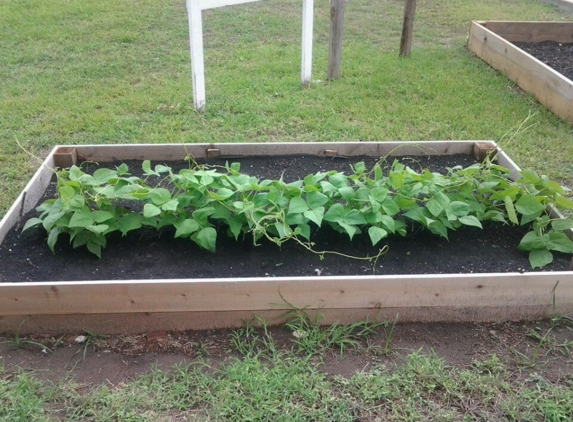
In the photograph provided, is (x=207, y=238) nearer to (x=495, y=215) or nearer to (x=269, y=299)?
(x=269, y=299)

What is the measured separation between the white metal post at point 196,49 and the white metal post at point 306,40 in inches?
38.8

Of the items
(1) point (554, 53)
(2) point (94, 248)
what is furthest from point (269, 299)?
(1) point (554, 53)

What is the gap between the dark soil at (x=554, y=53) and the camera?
5.71 m

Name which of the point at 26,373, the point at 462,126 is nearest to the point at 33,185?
the point at 26,373

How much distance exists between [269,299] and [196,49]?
Answer: 269 centimetres

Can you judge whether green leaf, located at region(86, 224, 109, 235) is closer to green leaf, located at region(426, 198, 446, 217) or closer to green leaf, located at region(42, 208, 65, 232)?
green leaf, located at region(42, 208, 65, 232)

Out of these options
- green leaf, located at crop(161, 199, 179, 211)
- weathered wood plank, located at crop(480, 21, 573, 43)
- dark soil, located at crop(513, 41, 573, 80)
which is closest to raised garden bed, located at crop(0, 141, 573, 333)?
green leaf, located at crop(161, 199, 179, 211)

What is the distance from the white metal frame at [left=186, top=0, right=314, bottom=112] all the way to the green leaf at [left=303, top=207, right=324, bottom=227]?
7.47 feet

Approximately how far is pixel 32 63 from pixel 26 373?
4.67 metres

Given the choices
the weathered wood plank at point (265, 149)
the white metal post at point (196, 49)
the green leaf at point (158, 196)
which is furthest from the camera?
the white metal post at point (196, 49)

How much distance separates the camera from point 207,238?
8.86ft

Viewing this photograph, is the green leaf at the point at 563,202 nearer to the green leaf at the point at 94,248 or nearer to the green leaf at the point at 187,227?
the green leaf at the point at 187,227

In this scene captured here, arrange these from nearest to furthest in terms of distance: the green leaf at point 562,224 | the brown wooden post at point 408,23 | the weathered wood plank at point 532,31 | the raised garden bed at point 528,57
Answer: the green leaf at point 562,224 → the raised garden bed at point 528,57 → the brown wooden post at point 408,23 → the weathered wood plank at point 532,31

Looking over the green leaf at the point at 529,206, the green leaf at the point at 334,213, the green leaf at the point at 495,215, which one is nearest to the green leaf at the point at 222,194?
the green leaf at the point at 334,213
